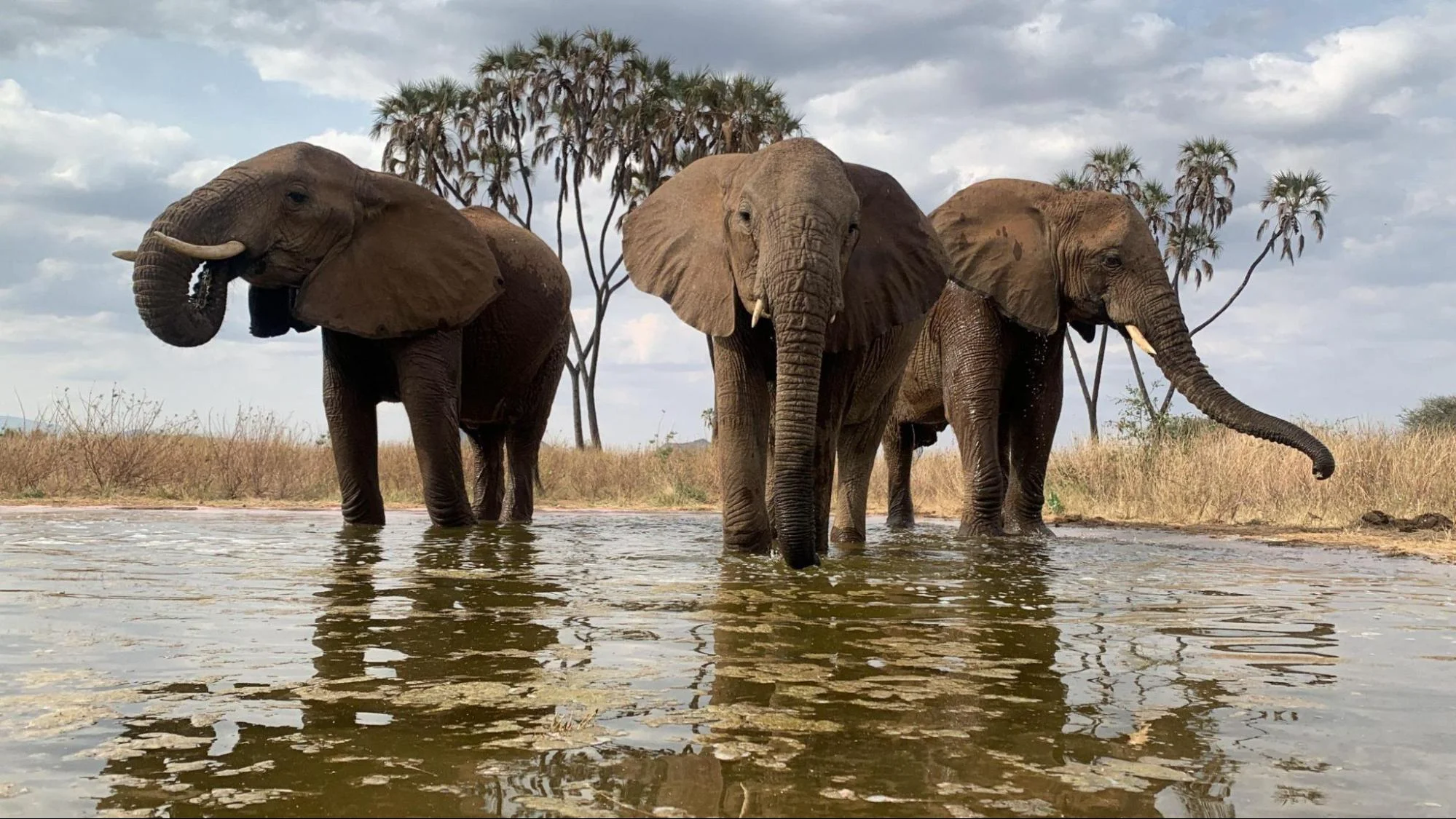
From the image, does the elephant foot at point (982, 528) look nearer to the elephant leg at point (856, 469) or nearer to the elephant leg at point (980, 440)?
the elephant leg at point (980, 440)

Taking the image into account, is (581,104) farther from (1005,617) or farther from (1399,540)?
(1005,617)

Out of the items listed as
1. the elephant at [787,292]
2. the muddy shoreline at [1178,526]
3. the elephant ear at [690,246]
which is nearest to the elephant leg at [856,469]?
the elephant at [787,292]

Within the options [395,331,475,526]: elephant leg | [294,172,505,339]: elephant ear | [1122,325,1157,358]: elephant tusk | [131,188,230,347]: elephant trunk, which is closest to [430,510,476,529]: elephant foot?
[395,331,475,526]: elephant leg

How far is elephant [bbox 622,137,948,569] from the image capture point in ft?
21.8

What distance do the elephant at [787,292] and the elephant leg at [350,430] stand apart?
3.14 meters

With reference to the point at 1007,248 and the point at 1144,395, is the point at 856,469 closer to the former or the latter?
the point at 1007,248

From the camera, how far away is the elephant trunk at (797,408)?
258 inches

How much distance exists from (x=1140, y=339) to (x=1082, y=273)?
2.28 feet

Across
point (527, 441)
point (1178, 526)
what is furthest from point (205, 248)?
point (1178, 526)

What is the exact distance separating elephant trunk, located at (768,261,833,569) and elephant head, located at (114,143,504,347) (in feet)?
13.0

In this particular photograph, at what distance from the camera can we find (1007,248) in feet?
34.8

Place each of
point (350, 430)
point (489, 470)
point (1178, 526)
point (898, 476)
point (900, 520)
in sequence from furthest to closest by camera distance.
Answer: point (1178, 526), point (898, 476), point (900, 520), point (489, 470), point (350, 430)

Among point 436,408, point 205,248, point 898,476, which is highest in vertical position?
point 205,248

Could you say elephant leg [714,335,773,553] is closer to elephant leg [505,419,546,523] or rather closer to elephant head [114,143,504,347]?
elephant head [114,143,504,347]
